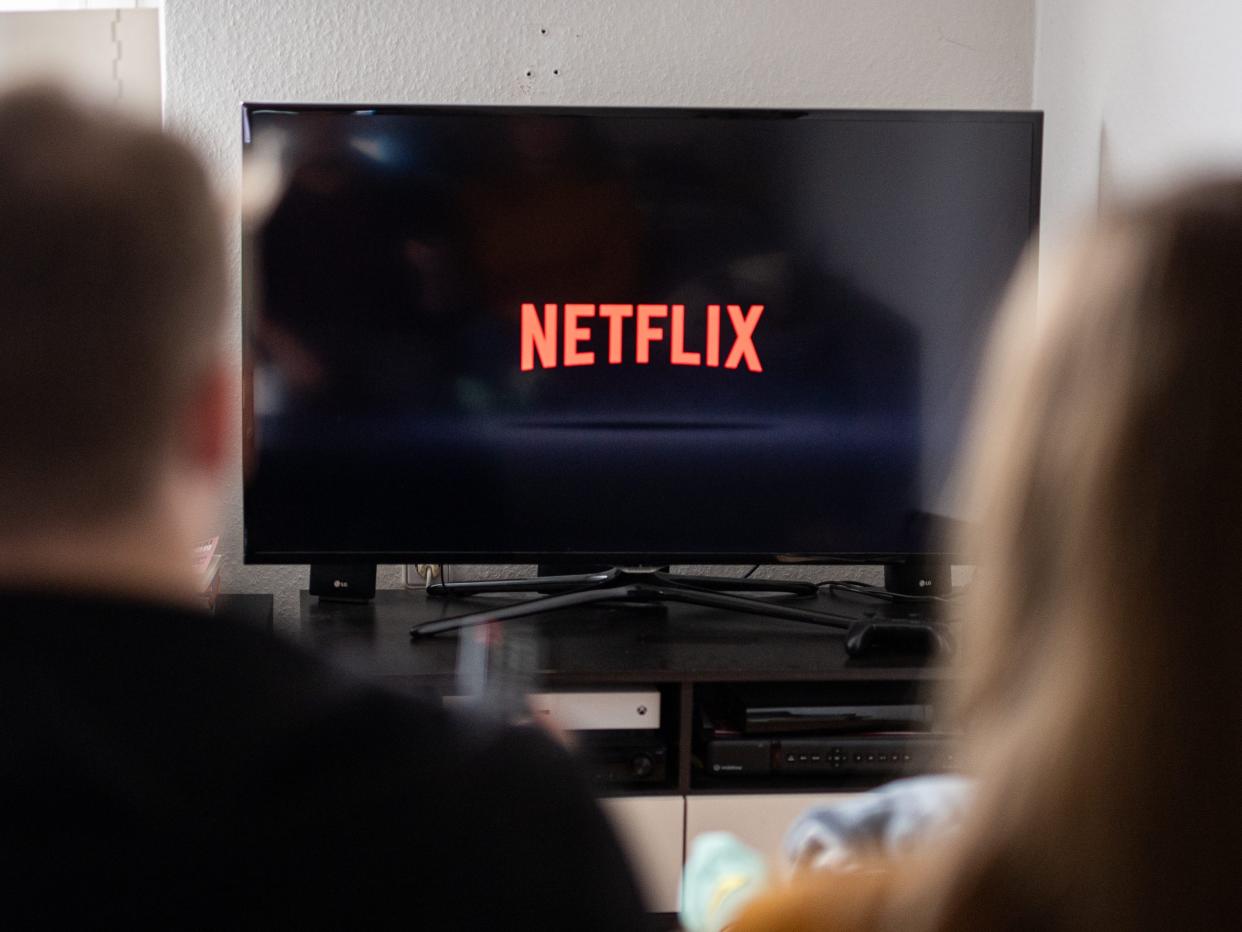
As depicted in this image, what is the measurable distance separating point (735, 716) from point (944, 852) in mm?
1604

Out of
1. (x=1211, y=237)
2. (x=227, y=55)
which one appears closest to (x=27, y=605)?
(x=1211, y=237)

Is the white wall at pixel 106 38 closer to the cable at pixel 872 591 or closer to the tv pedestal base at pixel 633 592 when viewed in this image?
the tv pedestal base at pixel 633 592

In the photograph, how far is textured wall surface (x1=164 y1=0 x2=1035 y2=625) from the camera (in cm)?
272

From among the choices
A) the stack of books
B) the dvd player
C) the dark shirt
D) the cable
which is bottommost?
the dvd player

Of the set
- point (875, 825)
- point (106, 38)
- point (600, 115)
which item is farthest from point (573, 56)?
point (875, 825)

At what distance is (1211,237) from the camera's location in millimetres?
714

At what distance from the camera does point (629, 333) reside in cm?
250

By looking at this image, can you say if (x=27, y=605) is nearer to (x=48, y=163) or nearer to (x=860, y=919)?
(x=48, y=163)

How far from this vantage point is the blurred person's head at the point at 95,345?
0.69 m

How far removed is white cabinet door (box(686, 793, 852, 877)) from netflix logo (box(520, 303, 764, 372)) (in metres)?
0.77

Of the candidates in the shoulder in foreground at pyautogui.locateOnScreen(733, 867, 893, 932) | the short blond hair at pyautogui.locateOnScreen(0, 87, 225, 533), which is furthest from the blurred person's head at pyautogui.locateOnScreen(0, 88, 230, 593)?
the shoulder in foreground at pyautogui.locateOnScreen(733, 867, 893, 932)

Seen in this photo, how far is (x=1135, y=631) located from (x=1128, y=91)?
6.94ft

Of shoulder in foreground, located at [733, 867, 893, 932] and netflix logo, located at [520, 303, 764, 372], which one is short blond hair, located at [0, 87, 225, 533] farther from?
netflix logo, located at [520, 303, 764, 372]

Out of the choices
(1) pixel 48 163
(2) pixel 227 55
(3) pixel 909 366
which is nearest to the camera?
(1) pixel 48 163
